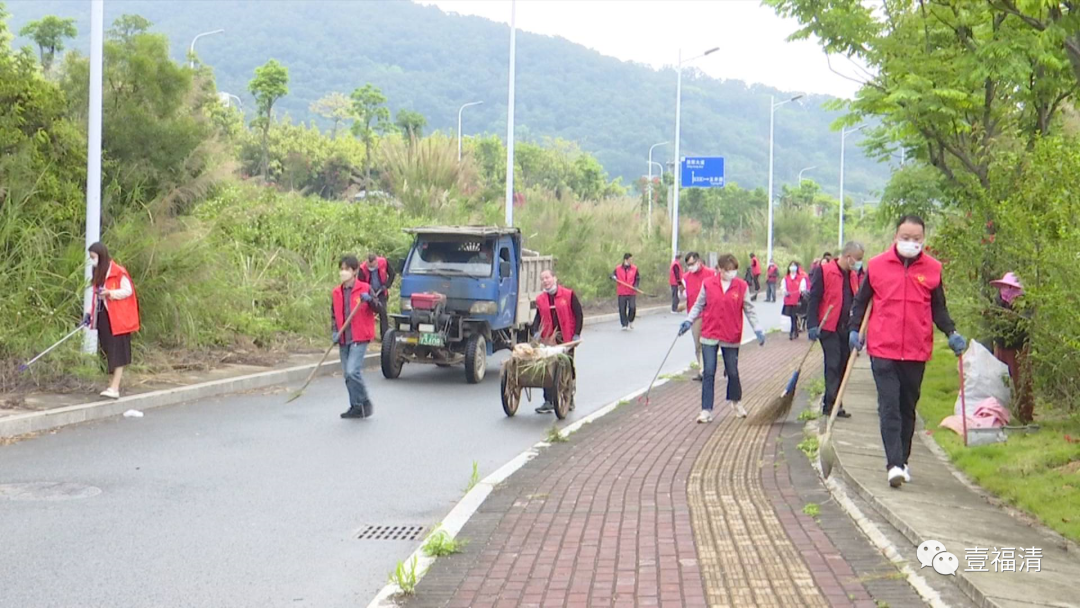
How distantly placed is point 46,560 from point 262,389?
891cm

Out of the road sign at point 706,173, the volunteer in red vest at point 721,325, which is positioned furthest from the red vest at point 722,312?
the road sign at point 706,173

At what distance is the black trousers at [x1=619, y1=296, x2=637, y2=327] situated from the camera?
2942 cm

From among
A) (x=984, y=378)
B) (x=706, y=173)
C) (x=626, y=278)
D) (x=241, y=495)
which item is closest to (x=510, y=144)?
(x=626, y=278)

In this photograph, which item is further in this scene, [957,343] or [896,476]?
[896,476]

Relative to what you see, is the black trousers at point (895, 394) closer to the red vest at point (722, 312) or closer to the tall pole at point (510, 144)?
the red vest at point (722, 312)

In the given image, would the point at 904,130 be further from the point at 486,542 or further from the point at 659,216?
the point at 659,216

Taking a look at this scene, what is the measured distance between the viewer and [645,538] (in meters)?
7.22

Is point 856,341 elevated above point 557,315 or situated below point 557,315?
above

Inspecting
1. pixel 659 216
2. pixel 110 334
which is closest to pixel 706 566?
pixel 110 334

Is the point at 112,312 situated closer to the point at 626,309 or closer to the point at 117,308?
the point at 117,308

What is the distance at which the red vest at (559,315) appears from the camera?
14.2 m

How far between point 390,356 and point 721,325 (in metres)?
6.01

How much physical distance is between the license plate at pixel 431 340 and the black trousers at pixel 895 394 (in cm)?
944

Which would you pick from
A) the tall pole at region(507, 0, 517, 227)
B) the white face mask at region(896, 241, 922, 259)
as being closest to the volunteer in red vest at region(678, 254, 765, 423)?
the white face mask at region(896, 241, 922, 259)
